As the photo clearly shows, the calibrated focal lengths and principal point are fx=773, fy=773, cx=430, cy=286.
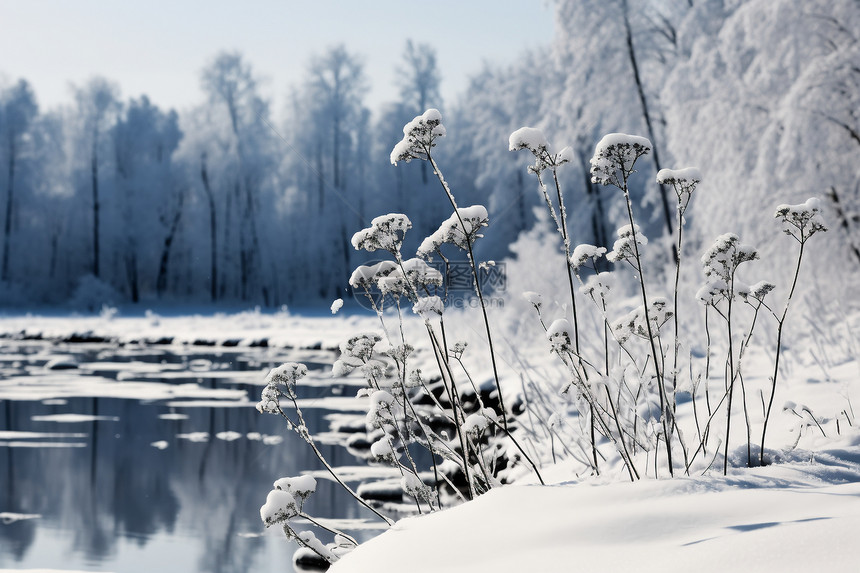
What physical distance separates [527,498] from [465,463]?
1.77 feet

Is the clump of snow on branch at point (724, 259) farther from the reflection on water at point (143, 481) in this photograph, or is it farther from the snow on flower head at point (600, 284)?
the reflection on water at point (143, 481)

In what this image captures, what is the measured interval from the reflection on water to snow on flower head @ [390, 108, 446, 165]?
2.84m

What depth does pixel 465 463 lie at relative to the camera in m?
3.16

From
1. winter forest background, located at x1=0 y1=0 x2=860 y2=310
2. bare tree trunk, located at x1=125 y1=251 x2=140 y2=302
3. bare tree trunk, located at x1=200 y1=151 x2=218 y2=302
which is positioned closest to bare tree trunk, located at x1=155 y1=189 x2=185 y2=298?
winter forest background, located at x1=0 y1=0 x2=860 y2=310

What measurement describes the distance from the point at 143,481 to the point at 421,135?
4.99m

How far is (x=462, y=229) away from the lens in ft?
9.52

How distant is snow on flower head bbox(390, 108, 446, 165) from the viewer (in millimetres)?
2709

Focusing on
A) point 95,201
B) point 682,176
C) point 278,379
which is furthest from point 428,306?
point 95,201

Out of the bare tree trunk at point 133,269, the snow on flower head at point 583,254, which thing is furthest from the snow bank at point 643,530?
the bare tree trunk at point 133,269

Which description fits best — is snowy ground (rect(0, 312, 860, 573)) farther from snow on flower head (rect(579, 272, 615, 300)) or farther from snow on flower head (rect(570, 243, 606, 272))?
snow on flower head (rect(570, 243, 606, 272))

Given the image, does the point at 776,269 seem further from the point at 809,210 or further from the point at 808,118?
the point at 809,210

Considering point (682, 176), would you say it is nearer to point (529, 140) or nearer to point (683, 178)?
point (683, 178)

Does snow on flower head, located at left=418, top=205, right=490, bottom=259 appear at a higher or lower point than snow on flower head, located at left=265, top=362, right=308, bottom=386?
higher

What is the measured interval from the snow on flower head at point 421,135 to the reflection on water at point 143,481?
9.32ft
